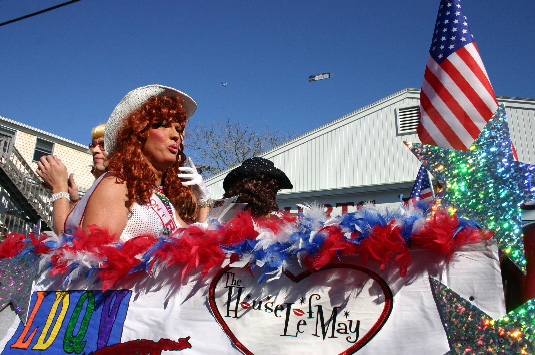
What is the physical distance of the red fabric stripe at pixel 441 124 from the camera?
3.21 m

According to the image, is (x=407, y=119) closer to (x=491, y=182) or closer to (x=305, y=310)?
(x=491, y=182)

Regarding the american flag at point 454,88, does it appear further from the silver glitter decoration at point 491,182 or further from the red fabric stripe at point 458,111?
the silver glitter decoration at point 491,182

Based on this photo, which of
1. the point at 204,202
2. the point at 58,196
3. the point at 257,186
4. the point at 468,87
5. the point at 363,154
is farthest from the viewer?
the point at 363,154

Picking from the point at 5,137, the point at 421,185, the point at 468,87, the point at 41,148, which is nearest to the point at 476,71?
the point at 468,87

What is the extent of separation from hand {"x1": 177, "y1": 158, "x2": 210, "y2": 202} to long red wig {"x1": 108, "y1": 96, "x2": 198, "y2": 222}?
0.14 ft

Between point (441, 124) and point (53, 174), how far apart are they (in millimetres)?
2800

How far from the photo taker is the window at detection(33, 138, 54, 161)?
2105 centimetres

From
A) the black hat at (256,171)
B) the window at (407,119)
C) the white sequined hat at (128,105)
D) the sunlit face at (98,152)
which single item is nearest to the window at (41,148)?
the window at (407,119)

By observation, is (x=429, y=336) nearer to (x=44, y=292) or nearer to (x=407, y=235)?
(x=407, y=235)

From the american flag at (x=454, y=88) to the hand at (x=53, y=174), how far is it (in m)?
2.67

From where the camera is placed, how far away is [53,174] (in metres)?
2.50

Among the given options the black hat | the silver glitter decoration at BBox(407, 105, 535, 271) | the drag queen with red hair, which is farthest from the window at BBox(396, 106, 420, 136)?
the silver glitter decoration at BBox(407, 105, 535, 271)

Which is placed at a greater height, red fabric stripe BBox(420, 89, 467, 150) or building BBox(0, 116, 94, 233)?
building BBox(0, 116, 94, 233)

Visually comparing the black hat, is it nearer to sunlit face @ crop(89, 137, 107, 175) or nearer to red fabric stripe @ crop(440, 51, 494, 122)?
sunlit face @ crop(89, 137, 107, 175)
